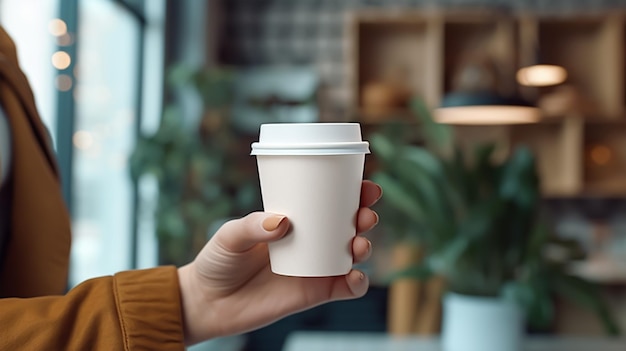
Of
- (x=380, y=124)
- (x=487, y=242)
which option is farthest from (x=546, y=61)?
(x=487, y=242)

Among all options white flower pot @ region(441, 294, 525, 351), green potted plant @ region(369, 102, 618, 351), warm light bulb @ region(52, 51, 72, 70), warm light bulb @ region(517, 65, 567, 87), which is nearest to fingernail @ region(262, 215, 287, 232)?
green potted plant @ region(369, 102, 618, 351)

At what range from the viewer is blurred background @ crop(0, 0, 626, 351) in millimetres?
1758

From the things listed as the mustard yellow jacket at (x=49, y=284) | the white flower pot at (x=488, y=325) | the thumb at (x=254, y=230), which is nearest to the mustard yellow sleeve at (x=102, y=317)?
the mustard yellow jacket at (x=49, y=284)

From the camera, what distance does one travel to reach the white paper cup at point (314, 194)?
0.70 metres

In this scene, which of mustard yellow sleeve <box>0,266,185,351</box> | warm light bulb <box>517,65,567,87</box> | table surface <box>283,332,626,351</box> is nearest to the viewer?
mustard yellow sleeve <box>0,266,185,351</box>

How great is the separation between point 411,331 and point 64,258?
1.65 m

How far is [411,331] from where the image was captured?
2340 millimetres

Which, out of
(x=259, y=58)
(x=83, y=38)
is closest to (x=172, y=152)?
(x=83, y=38)

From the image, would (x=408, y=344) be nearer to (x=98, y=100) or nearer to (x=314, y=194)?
(x=314, y=194)

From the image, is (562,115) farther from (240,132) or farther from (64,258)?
(64,258)

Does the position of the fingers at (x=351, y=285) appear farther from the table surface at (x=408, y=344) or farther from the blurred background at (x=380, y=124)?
the table surface at (x=408, y=344)

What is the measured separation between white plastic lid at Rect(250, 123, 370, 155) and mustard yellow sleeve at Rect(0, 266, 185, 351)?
211mm

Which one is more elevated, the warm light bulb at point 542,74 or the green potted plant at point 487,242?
the warm light bulb at point 542,74

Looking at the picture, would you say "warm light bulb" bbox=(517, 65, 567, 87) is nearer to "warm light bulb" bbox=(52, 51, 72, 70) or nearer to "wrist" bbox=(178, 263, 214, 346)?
"warm light bulb" bbox=(52, 51, 72, 70)
